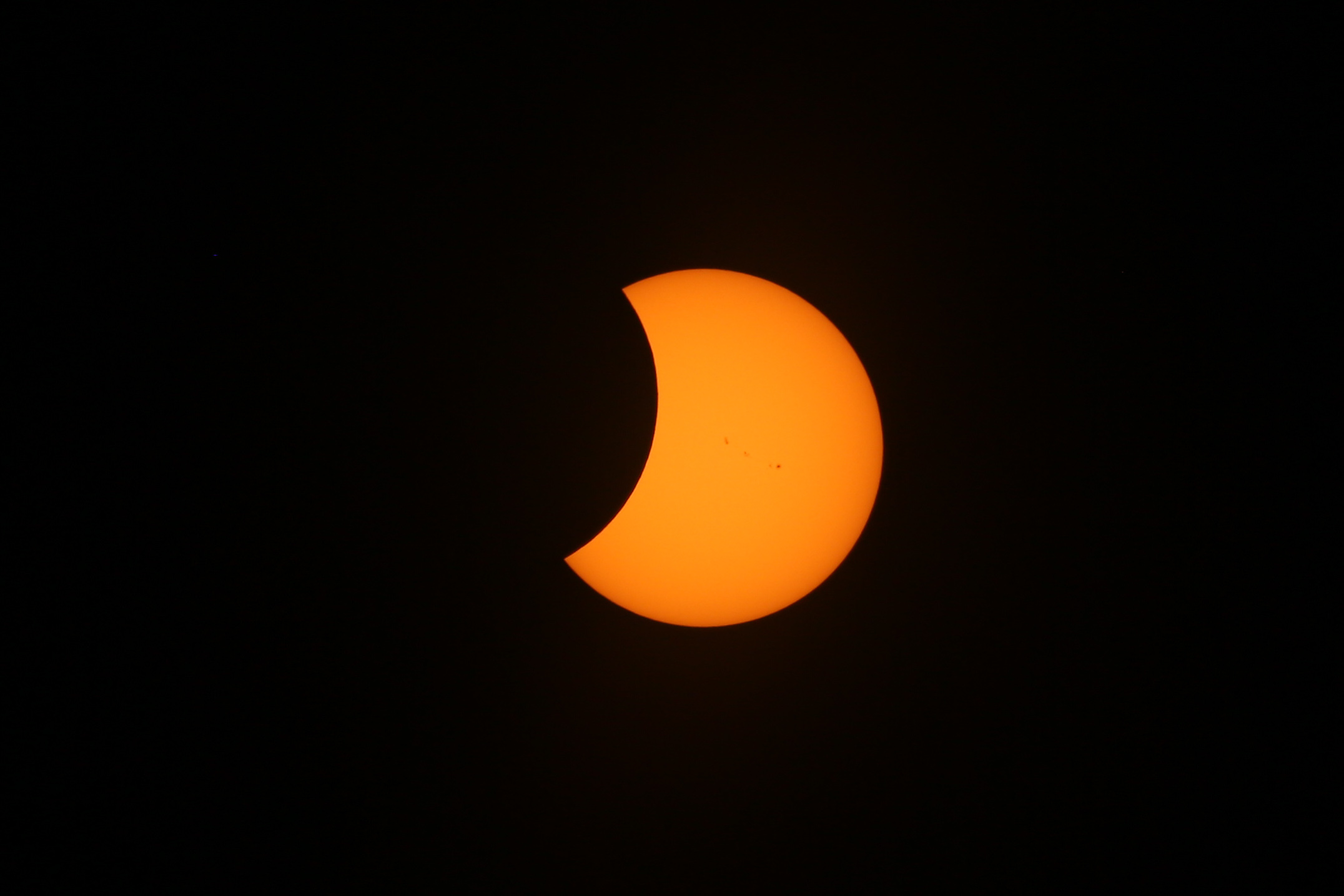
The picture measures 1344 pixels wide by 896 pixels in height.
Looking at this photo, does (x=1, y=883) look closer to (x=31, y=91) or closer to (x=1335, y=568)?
(x=31, y=91)

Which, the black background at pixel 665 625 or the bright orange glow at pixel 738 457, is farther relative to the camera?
the black background at pixel 665 625

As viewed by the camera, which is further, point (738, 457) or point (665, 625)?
point (665, 625)

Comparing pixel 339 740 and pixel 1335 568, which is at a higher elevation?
pixel 1335 568

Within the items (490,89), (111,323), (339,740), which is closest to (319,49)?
(490,89)

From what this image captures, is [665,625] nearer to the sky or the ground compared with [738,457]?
nearer to the ground
